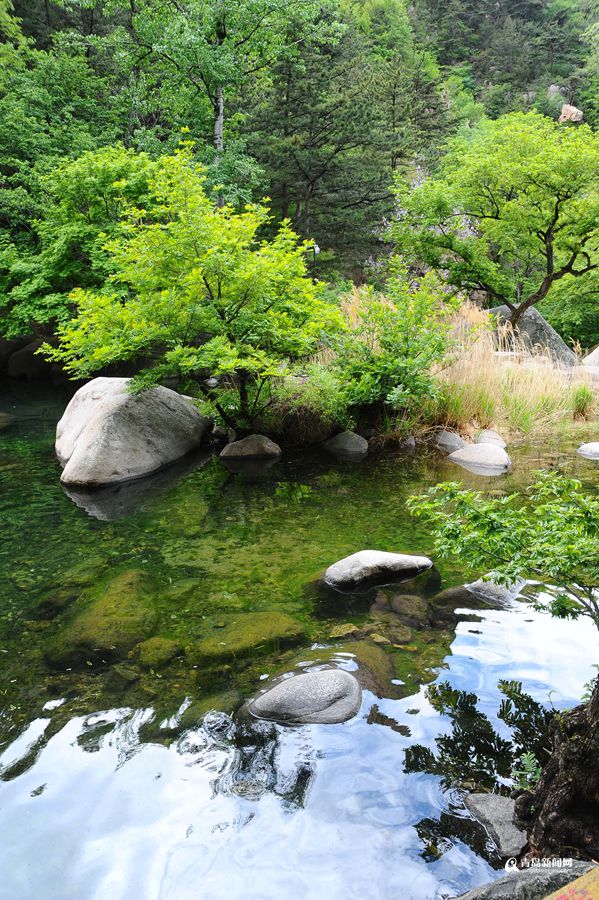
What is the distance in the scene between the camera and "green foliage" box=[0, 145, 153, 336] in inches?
420

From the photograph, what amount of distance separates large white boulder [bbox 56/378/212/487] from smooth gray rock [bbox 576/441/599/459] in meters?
5.02

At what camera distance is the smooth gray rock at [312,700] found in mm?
2684

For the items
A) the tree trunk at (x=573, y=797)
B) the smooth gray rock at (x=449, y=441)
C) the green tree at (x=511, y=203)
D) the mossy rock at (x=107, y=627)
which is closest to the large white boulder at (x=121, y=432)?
the mossy rock at (x=107, y=627)

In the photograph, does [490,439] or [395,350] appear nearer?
[395,350]

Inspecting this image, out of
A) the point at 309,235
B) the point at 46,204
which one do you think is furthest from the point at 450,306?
the point at 309,235

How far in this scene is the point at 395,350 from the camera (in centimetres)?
759

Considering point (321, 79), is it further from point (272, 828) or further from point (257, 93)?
point (272, 828)

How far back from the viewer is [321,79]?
1513cm

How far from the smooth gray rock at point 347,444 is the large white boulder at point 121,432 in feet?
5.72

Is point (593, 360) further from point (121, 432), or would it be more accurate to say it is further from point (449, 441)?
point (121, 432)

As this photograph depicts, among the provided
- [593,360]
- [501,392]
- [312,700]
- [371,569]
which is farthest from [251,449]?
[593,360]

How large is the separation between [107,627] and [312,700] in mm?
1370

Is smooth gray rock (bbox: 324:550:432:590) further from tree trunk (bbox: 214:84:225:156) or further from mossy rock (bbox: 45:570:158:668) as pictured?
tree trunk (bbox: 214:84:225:156)

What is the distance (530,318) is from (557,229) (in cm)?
375
